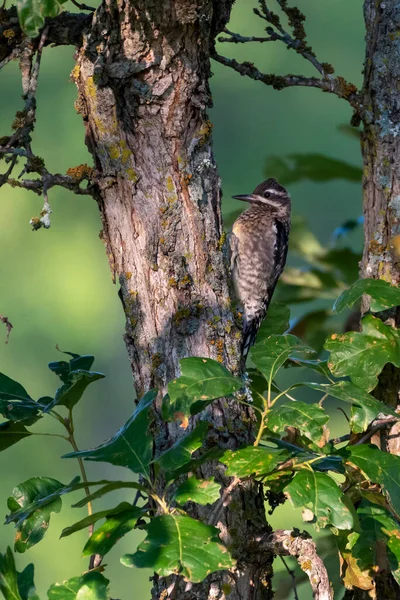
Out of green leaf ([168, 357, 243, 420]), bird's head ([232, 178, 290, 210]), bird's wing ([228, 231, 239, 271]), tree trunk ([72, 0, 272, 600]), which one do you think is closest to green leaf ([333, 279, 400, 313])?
tree trunk ([72, 0, 272, 600])

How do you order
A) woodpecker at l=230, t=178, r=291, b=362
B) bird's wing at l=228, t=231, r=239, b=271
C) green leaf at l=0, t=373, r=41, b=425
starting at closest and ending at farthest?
green leaf at l=0, t=373, r=41, b=425 < woodpecker at l=230, t=178, r=291, b=362 < bird's wing at l=228, t=231, r=239, b=271

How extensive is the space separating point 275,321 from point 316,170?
0.50 meters

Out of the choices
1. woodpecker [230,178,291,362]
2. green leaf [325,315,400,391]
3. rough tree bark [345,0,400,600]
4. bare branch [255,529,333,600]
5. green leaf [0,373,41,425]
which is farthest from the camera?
woodpecker [230,178,291,362]

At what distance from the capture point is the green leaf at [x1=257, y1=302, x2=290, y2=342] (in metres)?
2.63

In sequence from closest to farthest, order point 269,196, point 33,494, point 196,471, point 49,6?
point 49,6
point 33,494
point 196,471
point 269,196

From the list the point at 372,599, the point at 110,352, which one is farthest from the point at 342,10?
the point at 372,599

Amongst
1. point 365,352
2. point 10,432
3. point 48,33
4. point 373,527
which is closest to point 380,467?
point 373,527

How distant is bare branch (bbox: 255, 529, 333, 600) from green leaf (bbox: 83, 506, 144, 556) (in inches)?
16.4

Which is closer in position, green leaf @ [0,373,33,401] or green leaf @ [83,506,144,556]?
green leaf @ [83,506,144,556]

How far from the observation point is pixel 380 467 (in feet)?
5.90

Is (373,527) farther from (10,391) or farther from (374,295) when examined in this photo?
(10,391)

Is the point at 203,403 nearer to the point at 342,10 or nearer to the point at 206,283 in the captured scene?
the point at 206,283

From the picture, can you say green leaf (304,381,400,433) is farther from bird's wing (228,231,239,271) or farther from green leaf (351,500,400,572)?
bird's wing (228,231,239,271)

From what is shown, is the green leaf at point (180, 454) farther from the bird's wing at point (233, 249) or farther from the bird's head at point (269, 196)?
the bird's head at point (269, 196)
